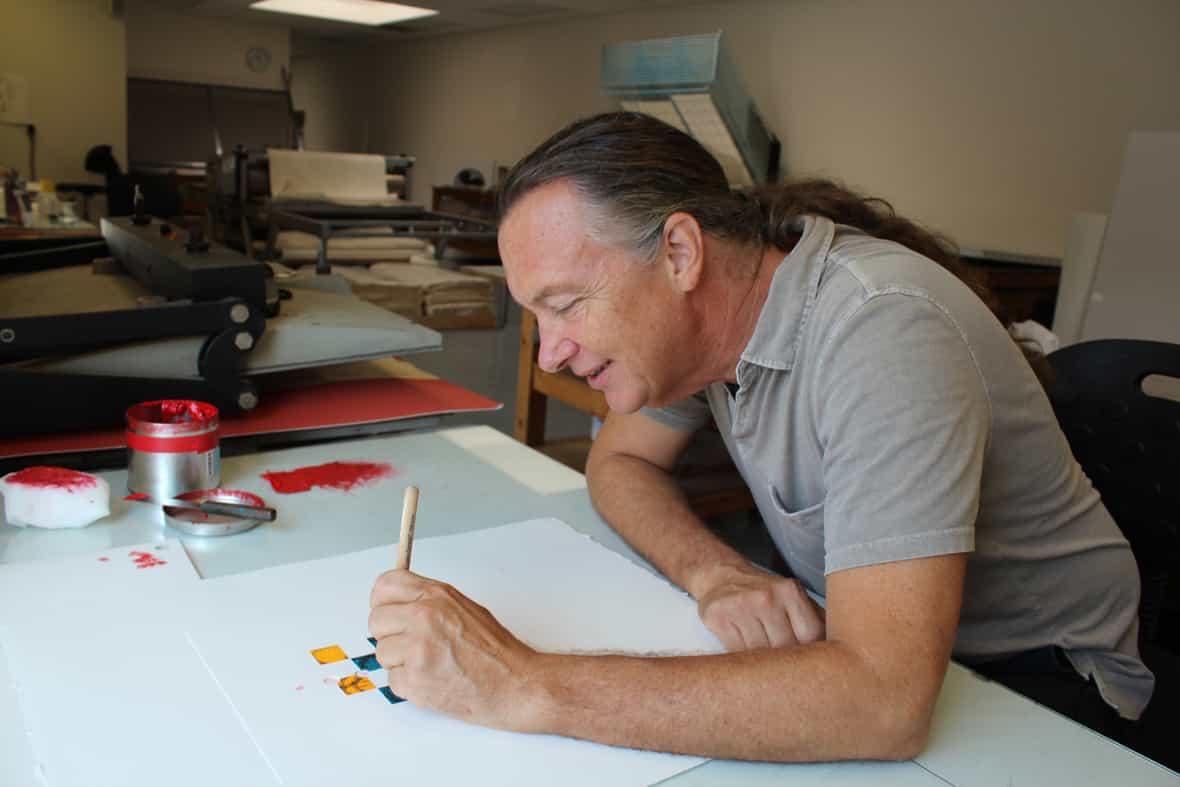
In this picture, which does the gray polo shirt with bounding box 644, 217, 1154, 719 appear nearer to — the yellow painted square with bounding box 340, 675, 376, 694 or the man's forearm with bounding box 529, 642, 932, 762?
the man's forearm with bounding box 529, 642, 932, 762

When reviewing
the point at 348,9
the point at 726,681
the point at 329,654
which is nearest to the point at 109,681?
the point at 329,654

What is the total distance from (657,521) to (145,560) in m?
0.55

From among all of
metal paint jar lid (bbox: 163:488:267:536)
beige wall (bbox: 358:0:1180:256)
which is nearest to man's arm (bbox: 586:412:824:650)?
metal paint jar lid (bbox: 163:488:267:536)

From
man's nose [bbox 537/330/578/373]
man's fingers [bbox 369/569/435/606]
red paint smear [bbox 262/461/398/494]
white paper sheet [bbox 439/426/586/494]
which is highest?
man's nose [bbox 537/330/578/373]

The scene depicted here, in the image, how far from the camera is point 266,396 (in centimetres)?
158

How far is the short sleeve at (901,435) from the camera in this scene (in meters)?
0.78

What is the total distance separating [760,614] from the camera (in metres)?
0.92

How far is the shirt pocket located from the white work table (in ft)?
0.56

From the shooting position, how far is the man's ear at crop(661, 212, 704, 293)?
3.13ft

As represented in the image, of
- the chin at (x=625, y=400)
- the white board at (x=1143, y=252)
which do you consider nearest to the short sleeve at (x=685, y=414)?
the chin at (x=625, y=400)

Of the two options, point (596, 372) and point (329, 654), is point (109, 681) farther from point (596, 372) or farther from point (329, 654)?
point (596, 372)

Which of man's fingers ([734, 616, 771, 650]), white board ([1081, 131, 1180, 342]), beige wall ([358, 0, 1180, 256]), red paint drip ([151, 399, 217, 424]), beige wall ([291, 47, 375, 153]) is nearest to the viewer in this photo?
man's fingers ([734, 616, 771, 650])

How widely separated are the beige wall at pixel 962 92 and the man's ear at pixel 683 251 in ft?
11.4

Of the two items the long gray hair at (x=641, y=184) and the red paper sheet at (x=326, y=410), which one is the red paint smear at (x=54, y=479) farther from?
the long gray hair at (x=641, y=184)
